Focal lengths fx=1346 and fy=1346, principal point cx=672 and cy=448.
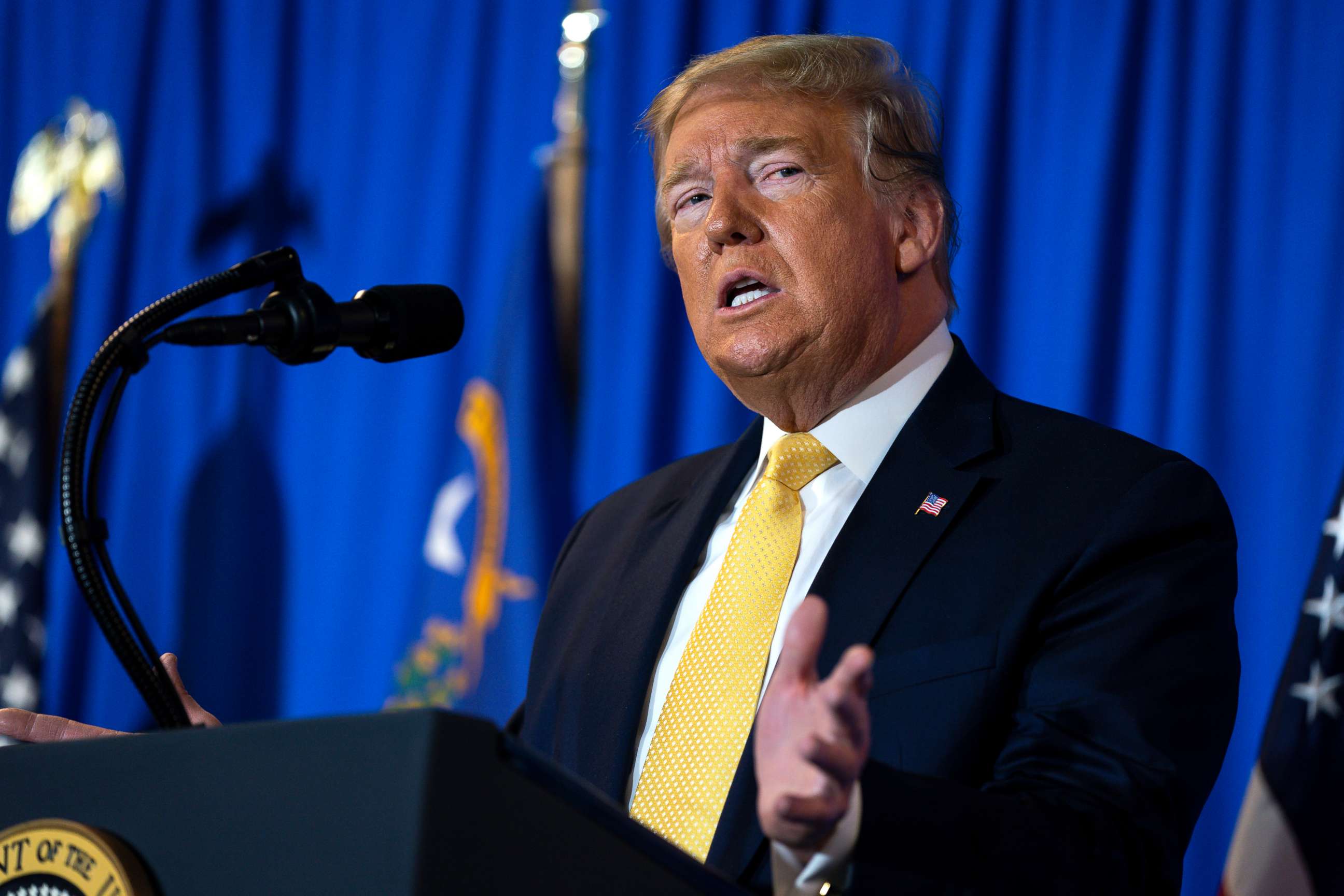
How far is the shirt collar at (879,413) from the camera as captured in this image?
6.08 ft

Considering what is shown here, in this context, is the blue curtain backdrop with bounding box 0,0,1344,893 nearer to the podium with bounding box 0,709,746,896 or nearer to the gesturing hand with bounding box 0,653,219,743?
the gesturing hand with bounding box 0,653,219,743

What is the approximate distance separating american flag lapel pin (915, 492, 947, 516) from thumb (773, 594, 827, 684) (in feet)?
2.51

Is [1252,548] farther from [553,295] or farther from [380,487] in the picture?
[380,487]

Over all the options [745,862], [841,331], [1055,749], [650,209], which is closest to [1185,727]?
[1055,749]

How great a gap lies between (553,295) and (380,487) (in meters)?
0.74

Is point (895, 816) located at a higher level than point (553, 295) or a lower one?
lower

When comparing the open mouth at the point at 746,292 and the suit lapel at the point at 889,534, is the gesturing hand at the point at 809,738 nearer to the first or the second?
the suit lapel at the point at 889,534

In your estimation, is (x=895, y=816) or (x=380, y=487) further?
(x=380, y=487)

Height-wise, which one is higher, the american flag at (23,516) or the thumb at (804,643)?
the thumb at (804,643)

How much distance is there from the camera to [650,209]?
3.39 m

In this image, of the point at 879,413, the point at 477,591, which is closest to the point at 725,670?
the point at 879,413

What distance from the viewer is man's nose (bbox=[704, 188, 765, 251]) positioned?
1.95m

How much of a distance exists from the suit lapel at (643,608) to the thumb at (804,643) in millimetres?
800

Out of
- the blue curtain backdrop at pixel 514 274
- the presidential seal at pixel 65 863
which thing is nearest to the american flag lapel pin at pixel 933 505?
the presidential seal at pixel 65 863
